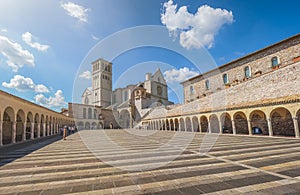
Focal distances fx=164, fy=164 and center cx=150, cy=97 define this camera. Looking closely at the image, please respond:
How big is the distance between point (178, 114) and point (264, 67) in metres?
13.6

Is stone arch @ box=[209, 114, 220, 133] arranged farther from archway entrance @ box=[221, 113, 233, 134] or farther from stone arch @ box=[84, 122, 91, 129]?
stone arch @ box=[84, 122, 91, 129]

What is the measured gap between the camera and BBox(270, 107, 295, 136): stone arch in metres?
15.1

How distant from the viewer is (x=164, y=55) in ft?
49.6

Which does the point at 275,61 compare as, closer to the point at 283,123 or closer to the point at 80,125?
the point at 283,123

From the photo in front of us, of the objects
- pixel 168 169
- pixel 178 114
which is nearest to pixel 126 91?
pixel 178 114

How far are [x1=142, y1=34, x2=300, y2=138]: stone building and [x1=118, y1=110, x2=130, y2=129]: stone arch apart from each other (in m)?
23.3

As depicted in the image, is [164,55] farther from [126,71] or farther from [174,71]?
[126,71]

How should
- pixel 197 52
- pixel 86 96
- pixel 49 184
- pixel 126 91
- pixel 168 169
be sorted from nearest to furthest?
pixel 49 184
pixel 168 169
pixel 197 52
pixel 126 91
pixel 86 96

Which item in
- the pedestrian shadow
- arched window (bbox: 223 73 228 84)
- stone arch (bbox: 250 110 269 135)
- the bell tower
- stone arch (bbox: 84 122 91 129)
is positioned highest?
the bell tower

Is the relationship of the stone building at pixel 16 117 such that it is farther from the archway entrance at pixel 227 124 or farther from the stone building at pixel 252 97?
the archway entrance at pixel 227 124

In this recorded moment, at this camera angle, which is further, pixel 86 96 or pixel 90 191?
pixel 86 96

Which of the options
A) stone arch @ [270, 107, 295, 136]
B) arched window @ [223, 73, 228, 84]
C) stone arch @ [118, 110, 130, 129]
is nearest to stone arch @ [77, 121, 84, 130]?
stone arch @ [118, 110, 130, 129]

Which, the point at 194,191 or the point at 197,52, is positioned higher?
the point at 197,52

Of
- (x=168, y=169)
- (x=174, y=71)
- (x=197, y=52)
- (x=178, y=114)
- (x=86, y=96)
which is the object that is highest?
(x=86, y=96)
